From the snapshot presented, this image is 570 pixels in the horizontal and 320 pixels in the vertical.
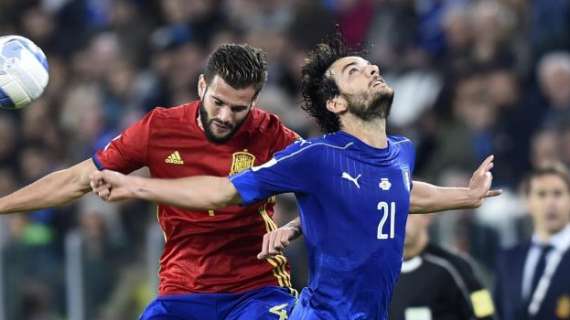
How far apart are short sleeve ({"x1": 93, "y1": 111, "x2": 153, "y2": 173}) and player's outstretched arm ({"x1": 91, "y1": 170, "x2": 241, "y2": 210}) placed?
761 millimetres

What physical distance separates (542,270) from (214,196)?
326 centimetres

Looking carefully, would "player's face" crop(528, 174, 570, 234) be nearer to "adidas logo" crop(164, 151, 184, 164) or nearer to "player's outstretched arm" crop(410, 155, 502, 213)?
"player's outstretched arm" crop(410, 155, 502, 213)

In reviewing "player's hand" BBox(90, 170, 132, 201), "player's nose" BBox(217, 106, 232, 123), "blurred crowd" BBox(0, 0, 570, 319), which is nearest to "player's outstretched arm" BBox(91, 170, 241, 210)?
"player's hand" BBox(90, 170, 132, 201)

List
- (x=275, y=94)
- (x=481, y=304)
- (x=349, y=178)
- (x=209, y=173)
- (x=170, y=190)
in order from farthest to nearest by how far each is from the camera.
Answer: (x=275, y=94), (x=481, y=304), (x=209, y=173), (x=349, y=178), (x=170, y=190)

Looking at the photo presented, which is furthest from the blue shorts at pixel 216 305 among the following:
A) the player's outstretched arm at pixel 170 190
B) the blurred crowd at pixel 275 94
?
the blurred crowd at pixel 275 94

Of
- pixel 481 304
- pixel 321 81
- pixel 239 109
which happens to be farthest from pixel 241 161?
pixel 481 304

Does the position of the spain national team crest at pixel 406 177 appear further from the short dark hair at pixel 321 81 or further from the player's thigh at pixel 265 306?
the player's thigh at pixel 265 306

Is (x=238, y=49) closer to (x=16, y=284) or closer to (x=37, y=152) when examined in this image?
(x=16, y=284)

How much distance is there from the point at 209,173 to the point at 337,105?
2.50 ft

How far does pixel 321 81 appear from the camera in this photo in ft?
19.9

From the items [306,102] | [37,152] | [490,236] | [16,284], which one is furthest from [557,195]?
[37,152]

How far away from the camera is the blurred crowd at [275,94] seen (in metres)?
10.5

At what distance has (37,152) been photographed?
44.2 ft

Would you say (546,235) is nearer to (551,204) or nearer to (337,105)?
(551,204)
